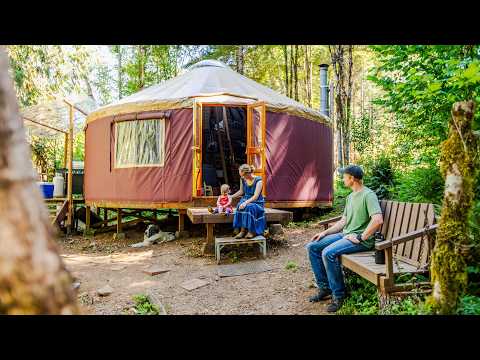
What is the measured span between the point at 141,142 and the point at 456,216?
4929 mm

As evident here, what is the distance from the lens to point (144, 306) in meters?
2.93

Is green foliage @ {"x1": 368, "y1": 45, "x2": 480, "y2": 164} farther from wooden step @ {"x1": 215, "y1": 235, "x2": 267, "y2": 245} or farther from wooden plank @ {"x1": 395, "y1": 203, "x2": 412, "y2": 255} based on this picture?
wooden step @ {"x1": 215, "y1": 235, "x2": 267, "y2": 245}

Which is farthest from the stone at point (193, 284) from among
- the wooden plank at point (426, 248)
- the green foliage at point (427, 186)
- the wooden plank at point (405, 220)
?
the green foliage at point (427, 186)

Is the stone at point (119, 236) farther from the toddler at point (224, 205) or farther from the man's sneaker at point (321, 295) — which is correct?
the man's sneaker at point (321, 295)

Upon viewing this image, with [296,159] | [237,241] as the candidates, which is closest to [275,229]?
[237,241]

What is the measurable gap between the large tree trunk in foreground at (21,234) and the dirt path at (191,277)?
2.02m

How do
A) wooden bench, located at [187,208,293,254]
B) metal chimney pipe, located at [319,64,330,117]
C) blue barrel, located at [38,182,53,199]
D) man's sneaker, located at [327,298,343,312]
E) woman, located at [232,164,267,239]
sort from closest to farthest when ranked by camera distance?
man's sneaker, located at [327,298,343,312], woman, located at [232,164,267,239], wooden bench, located at [187,208,293,254], blue barrel, located at [38,182,53,199], metal chimney pipe, located at [319,64,330,117]

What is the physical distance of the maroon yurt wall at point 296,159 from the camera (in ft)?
19.9

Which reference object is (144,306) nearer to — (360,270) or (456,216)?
(360,270)

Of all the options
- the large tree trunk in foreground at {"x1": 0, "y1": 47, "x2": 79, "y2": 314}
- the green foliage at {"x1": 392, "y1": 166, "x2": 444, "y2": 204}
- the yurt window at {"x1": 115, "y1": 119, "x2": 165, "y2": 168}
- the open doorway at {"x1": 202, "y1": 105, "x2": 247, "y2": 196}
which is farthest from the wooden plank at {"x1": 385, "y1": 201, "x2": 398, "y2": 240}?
the open doorway at {"x1": 202, "y1": 105, "x2": 247, "y2": 196}

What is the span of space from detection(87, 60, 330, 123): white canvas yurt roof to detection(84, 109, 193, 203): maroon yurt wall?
18cm

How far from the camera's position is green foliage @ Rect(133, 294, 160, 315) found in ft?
9.25
